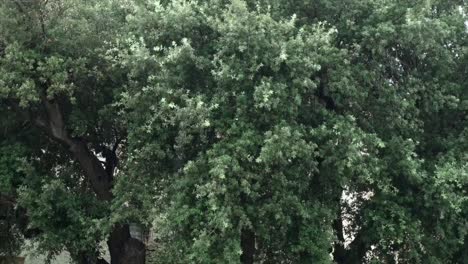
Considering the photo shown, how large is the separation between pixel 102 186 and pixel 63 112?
1854 millimetres

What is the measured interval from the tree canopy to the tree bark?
0.19 ft

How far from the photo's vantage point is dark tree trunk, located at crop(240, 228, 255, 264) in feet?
35.9

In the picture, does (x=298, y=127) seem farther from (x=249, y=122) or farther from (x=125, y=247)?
(x=125, y=247)

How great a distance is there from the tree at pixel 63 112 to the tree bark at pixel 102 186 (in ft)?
0.07

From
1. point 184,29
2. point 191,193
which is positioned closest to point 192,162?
point 191,193

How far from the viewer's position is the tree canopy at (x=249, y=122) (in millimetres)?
9812

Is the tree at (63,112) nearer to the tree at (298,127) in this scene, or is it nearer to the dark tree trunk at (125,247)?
the dark tree trunk at (125,247)

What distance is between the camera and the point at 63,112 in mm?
12914

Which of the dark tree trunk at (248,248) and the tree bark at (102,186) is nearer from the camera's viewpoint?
the dark tree trunk at (248,248)

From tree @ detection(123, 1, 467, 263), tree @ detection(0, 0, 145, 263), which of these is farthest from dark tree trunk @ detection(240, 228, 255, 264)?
tree @ detection(0, 0, 145, 263)

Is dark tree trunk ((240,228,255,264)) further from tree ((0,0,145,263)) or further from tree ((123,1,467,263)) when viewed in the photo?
tree ((0,0,145,263))

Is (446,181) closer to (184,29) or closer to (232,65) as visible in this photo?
(232,65)

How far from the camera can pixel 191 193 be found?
10.0 m

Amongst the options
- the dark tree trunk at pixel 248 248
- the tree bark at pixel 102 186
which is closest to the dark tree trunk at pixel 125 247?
the tree bark at pixel 102 186
